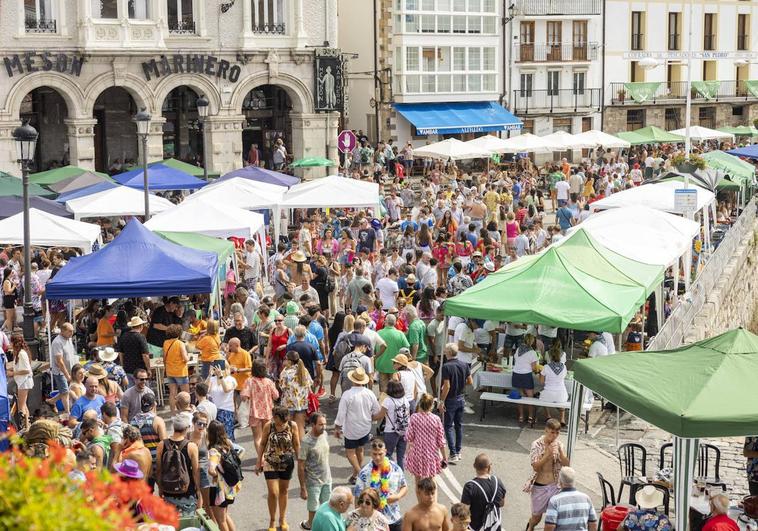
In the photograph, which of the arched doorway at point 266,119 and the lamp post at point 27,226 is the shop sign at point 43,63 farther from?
the lamp post at point 27,226

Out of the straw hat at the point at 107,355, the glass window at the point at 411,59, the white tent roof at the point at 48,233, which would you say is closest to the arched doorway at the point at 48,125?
the glass window at the point at 411,59

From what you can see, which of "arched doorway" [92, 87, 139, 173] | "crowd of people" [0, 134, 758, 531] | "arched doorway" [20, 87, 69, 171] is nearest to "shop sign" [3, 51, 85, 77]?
"arched doorway" [20, 87, 69, 171]

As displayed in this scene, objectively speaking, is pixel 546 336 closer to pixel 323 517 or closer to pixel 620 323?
pixel 620 323

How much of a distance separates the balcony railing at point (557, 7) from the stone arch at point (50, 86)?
21.3 m

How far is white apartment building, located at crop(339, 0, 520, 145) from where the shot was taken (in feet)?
142

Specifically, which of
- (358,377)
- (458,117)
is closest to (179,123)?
(458,117)

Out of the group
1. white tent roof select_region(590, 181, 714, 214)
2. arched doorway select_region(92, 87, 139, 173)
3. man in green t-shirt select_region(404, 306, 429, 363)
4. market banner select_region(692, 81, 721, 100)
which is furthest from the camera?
market banner select_region(692, 81, 721, 100)

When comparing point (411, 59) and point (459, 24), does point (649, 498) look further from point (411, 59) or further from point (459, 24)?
point (459, 24)

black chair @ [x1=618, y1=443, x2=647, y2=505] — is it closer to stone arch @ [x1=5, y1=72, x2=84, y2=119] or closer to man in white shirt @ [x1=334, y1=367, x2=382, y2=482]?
man in white shirt @ [x1=334, y1=367, x2=382, y2=482]

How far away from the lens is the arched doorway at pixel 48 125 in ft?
114

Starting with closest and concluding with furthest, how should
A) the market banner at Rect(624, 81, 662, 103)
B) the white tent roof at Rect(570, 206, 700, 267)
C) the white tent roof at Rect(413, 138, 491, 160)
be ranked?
the white tent roof at Rect(570, 206, 700, 267)
the white tent roof at Rect(413, 138, 491, 160)
the market banner at Rect(624, 81, 662, 103)

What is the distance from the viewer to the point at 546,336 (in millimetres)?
14711

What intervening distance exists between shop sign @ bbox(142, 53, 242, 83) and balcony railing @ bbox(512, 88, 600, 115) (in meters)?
16.7

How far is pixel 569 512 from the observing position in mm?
9477
